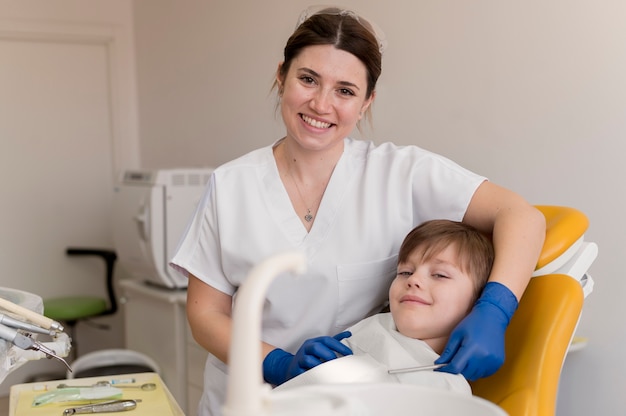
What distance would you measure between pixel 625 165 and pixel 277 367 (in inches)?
41.9

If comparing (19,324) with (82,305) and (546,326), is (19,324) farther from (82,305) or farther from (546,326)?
(82,305)

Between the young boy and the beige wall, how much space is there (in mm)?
706

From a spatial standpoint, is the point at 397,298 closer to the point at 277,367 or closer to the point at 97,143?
the point at 277,367

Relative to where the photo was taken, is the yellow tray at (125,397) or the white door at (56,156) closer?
the yellow tray at (125,397)

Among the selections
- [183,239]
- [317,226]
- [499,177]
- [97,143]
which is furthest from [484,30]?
[97,143]

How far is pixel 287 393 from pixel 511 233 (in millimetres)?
723

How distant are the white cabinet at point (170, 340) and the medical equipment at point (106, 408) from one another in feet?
5.00

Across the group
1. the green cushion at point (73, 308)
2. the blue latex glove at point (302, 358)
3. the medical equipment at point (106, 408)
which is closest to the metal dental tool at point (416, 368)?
the blue latex glove at point (302, 358)

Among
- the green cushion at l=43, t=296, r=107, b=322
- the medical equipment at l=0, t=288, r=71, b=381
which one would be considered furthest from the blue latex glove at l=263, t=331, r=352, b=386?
the green cushion at l=43, t=296, r=107, b=322

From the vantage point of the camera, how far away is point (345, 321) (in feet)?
4.91

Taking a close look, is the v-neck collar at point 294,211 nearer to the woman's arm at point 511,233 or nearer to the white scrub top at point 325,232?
the white scrub top at point 325,232

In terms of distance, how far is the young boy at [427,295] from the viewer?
1.29 m

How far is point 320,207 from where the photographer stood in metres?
1.53

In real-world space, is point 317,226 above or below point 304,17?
below
